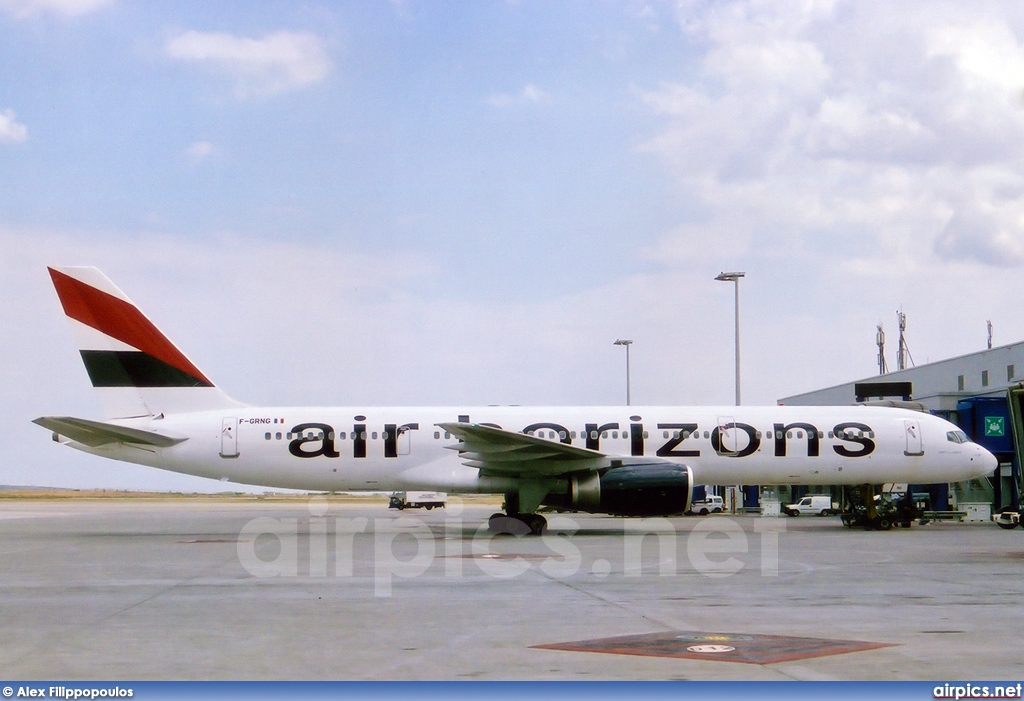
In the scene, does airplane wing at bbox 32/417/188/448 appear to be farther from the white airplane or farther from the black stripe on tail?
the black stripe on tail

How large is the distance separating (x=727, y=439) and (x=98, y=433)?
649 inches

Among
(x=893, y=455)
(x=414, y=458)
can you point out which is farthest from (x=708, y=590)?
(x=893, y=455)

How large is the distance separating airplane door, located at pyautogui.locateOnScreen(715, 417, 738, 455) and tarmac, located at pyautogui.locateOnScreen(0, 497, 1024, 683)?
6103mm

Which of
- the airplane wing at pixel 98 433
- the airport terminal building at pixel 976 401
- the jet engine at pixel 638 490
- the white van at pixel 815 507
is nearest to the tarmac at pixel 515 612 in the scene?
the jet engine at pixel 638 490

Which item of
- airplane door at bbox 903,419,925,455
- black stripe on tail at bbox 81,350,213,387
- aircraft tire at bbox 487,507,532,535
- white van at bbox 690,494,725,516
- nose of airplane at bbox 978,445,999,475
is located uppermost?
black stripe on tail at bbox 81,350,213,387

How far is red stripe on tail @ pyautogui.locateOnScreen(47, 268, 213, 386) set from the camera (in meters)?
28.5

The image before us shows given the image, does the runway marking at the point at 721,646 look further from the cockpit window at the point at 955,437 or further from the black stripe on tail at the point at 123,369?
the cockpit window at the point at 955,437

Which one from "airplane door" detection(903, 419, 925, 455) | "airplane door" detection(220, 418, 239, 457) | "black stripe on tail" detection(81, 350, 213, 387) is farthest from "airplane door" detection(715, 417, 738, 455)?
"black stripe on tail" detection(81, 350, 213, 387)

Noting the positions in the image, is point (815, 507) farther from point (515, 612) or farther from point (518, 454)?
point (515, 612)

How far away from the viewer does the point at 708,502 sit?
5056 cm

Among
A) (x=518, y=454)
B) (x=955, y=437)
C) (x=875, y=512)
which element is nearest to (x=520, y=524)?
(x=518, y=454)

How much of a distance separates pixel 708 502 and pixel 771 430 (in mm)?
22307

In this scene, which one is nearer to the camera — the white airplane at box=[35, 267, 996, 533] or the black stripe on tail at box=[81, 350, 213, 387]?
the white airplane at box=[35, 267, 996, 533]

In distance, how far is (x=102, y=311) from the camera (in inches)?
1121
